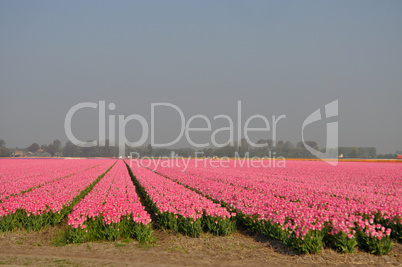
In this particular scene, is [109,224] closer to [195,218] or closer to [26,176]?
[195,218]

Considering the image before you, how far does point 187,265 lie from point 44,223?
6224 mm

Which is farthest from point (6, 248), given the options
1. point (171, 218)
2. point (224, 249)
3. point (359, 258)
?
point (359, 258)

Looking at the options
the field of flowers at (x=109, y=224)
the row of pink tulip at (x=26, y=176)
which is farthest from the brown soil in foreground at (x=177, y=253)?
the row of pink tulip at (x=26, y=176)

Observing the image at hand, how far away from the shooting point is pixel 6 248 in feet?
30.9

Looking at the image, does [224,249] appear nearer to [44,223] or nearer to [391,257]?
[391,257]

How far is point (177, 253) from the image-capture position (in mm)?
8914

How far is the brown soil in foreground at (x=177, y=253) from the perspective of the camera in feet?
26.6

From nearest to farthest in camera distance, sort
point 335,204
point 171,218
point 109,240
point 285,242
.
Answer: point 285,242 → point 109,240 → point 171,218 → point 335,204

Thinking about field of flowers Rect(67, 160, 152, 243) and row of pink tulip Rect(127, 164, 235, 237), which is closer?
field of flowers Rect(67, 160, 152, 243)

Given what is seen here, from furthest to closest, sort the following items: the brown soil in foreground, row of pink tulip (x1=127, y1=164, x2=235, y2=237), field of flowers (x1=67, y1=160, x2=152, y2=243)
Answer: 1. row of pink tulip (x1=127, y1=164, x2=235, y2=237)
2. field of flowers (x1=67, y1=160, x2=152, y2=243)
3. the brown soil in foreground

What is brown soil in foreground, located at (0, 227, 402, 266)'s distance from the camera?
812 cm

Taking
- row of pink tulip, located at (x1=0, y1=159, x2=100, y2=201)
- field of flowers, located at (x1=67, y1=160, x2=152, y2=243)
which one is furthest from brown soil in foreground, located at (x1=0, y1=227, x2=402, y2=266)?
row of pink tulip, located at (x1=0, y1=159, x2=100, y2=201)

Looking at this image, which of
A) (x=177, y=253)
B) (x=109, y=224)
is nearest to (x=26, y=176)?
(x=109, y=224)

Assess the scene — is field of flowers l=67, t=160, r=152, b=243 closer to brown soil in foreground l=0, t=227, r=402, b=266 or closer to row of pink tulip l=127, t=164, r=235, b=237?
brown soil in foreground l=0, t=227, r=402, b=266
